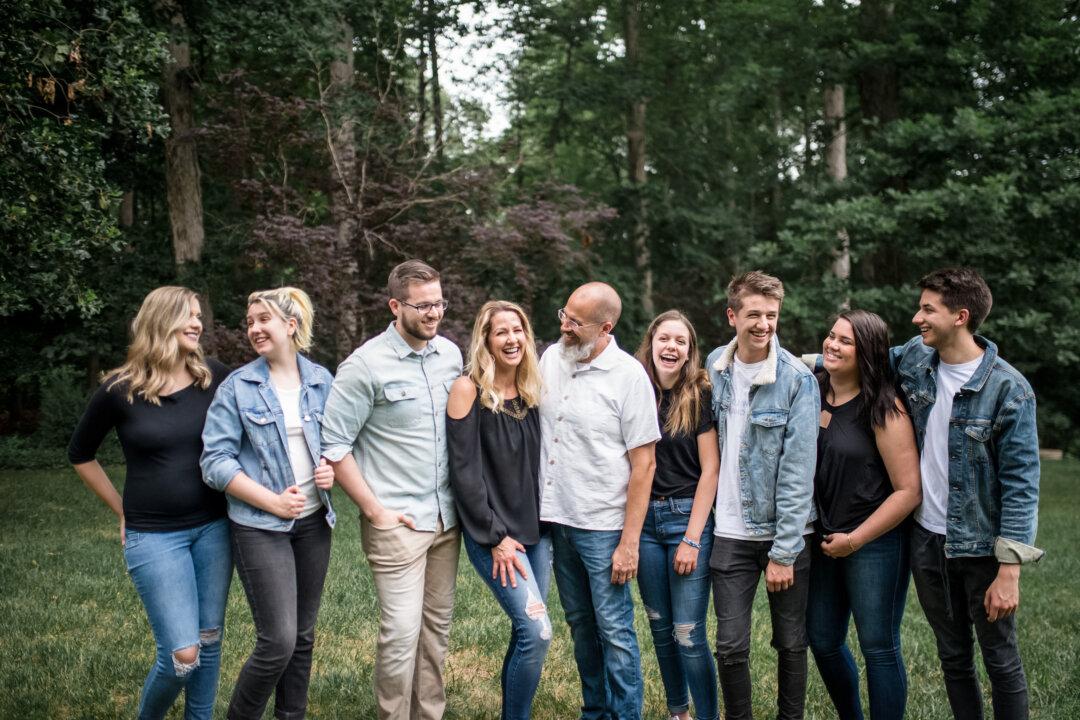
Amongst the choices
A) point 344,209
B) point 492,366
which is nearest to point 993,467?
point 492,366

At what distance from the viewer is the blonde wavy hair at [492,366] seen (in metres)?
4.02

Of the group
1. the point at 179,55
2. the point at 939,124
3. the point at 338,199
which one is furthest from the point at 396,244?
the point at 939,124

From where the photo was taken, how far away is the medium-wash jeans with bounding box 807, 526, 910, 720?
3.99m

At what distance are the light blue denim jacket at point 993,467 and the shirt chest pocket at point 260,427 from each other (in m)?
2.88

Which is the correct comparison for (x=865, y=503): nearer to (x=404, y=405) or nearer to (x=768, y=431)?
(x=768, y=431)

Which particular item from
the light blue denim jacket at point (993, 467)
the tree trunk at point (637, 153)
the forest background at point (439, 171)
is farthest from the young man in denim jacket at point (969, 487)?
the tree trunk at point (637, 153)

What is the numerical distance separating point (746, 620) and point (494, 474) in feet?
4.24

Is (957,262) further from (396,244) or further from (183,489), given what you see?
(183,489)

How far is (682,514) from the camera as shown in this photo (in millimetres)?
4168

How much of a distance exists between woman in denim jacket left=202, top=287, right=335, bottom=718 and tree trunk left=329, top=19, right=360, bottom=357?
9.49m

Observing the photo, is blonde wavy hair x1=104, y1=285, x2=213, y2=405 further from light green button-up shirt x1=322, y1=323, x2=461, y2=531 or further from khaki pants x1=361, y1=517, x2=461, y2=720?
khaki pants x1=361, y1=517, x2=461, y2=720

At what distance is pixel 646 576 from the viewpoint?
4.25 m

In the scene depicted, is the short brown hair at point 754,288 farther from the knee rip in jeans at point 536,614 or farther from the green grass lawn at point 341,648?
the green grass lawn at point 341,648

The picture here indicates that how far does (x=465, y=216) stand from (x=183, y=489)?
11899mm
